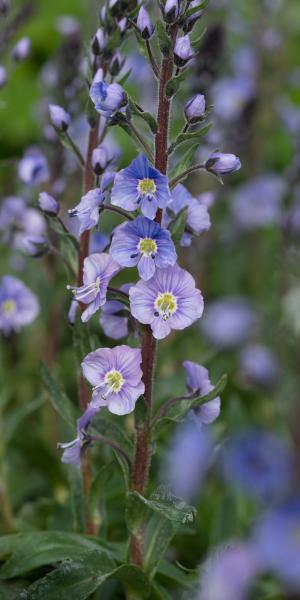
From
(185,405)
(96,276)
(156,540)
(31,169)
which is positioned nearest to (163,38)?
(96,276)

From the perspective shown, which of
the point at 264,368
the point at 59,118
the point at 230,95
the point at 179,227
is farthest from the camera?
the point at 230,95

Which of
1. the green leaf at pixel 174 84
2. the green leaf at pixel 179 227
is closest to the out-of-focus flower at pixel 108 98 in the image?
the green leaf at pixel 174 84

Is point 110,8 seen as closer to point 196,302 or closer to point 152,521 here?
point 196,302

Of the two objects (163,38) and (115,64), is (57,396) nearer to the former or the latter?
(115,64)

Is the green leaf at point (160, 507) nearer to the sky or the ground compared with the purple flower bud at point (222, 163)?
nearer to the ground

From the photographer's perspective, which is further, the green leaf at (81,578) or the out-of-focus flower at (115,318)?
the out-of-focus flower at (115,318)

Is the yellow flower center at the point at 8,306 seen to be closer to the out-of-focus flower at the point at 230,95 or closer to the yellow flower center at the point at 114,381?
the yellow flower center at the point at 114,381

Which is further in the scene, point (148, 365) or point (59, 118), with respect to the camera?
point (59, 118)
